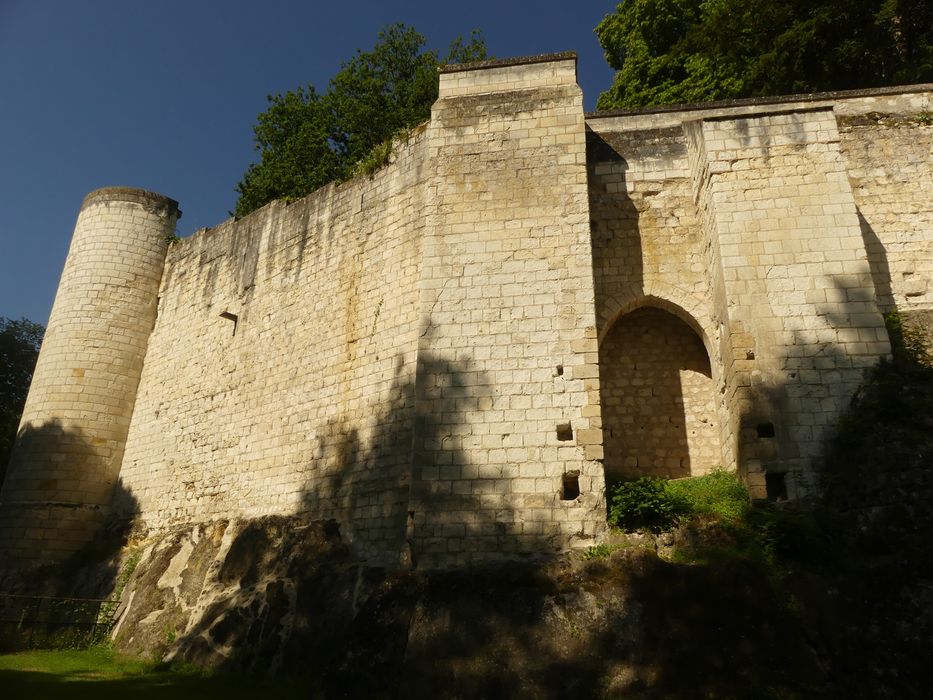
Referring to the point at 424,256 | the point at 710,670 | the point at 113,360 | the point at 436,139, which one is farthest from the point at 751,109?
the point at 113,360

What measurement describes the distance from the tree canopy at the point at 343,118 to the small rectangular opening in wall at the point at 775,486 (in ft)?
45.9

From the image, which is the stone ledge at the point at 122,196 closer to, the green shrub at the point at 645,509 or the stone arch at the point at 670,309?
the stone arch at the point at 670,309

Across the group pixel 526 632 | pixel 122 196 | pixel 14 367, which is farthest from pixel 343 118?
pixel 526 632

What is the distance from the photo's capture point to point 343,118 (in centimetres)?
2003

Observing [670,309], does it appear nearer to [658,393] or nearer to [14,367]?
[658,393]

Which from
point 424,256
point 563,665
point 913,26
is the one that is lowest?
point 563,665

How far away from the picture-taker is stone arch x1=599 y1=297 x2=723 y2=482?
9.34m

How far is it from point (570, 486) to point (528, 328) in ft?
6.23

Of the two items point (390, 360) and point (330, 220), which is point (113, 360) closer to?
point (330, 220)

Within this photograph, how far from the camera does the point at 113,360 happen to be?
14.1 metres

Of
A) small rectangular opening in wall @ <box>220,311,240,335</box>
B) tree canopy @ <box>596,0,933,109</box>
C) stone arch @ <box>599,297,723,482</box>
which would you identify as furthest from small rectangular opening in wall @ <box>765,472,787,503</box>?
tree canopy @ <box>596,0,933,109</box>

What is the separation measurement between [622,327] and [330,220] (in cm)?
514

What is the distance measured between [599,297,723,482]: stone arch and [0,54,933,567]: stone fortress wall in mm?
31

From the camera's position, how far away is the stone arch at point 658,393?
9336mm
